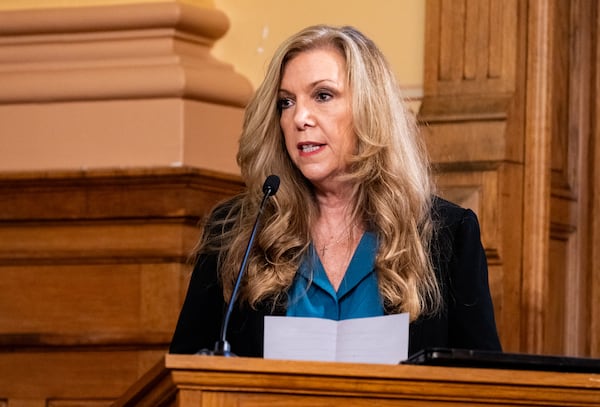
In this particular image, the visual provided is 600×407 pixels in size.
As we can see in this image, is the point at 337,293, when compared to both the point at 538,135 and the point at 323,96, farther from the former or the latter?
the point at 538,135

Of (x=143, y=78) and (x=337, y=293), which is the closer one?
(x=337, y=293)

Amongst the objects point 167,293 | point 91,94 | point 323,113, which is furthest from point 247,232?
point 91,94

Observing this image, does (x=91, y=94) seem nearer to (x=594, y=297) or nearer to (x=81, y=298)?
(x=81, y=298)

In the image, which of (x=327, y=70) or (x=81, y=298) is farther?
(x=81, y=298)

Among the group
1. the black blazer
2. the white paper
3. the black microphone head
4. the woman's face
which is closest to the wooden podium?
the white paper

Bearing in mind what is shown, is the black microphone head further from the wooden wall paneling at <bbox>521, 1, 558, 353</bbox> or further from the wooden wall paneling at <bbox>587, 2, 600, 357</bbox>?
the wooden wall paneling at <bbox>587, 2, 600, 357</bbox>

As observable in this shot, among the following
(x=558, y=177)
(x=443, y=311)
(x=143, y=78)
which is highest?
(x=143, y=78)

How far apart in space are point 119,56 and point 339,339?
218 cm

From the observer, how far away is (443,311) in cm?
336

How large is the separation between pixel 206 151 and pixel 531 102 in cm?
105

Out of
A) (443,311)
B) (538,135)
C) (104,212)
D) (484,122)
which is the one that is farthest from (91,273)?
(443,311)

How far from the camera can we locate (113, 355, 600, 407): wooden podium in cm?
235

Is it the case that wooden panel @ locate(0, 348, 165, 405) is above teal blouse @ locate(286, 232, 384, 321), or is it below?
above

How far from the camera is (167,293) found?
473cm
